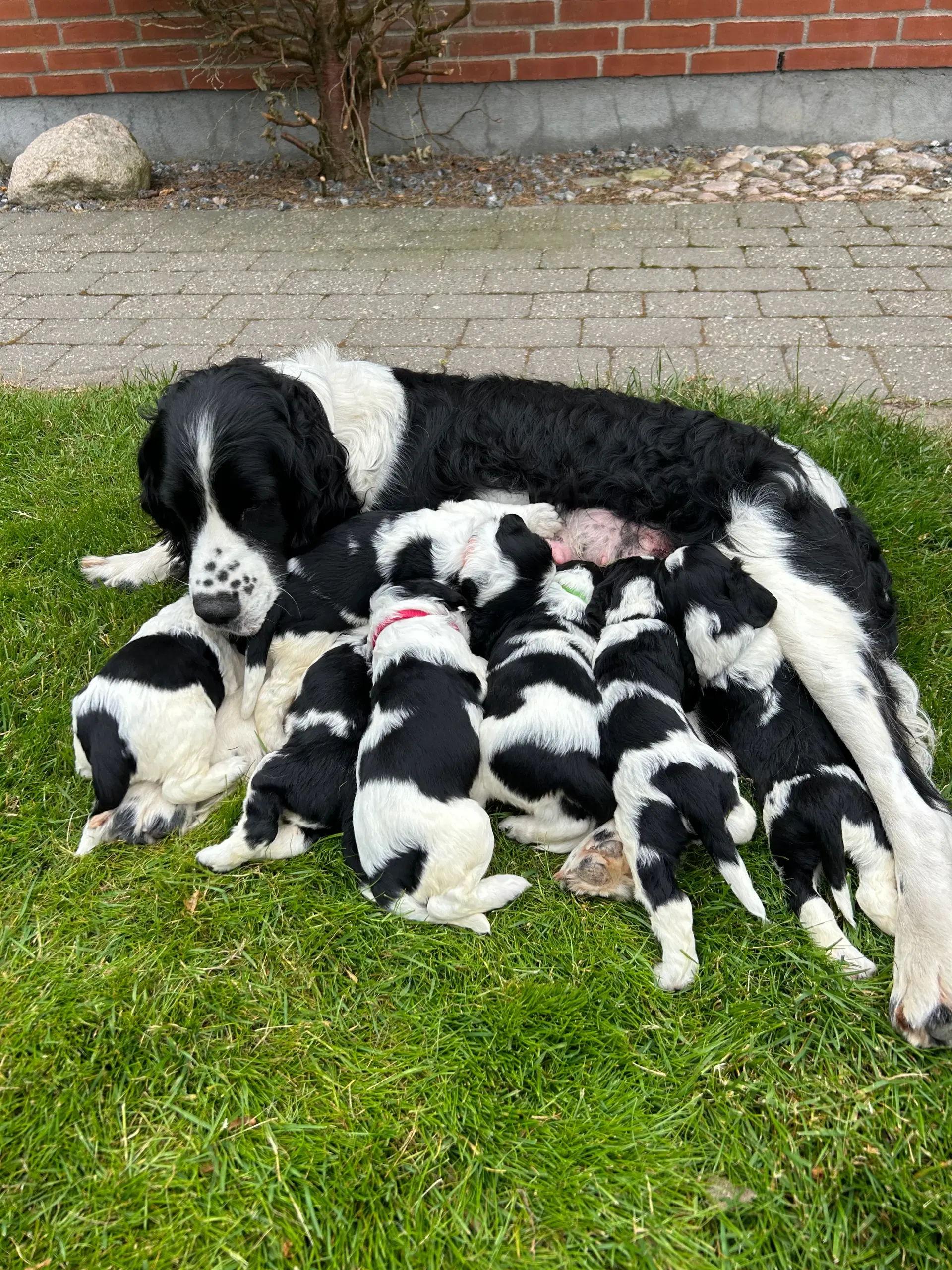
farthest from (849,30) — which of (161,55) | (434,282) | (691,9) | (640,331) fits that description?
(161,55)

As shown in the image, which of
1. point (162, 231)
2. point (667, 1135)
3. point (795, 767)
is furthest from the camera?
point (162, 231)

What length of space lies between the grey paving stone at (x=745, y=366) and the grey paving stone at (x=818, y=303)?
475mm

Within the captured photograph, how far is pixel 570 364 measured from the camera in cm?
488

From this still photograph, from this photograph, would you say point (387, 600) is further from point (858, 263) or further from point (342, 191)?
point (342, 191)

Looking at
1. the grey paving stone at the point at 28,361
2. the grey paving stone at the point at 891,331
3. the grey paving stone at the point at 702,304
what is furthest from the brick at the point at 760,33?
the grey paving stone at the point at 28,361

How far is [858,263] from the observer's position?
5633mm

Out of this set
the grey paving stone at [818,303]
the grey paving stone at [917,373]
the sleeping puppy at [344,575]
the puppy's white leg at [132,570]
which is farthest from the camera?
the grey paving stone at [818,303]

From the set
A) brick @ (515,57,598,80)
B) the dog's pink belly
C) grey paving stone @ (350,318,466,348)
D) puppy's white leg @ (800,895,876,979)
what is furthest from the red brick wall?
puppy's white leg @ (800,895,876,979)

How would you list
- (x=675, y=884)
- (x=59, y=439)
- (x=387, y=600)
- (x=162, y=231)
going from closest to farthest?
1. (x=675, y=884)
2. (x=387, y=600)
3. (x=59, y=439)
4. (x=162, y=231)

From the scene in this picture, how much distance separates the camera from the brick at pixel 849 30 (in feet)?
22.2

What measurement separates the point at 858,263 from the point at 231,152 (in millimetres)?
5313

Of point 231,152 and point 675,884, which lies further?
point 231,152

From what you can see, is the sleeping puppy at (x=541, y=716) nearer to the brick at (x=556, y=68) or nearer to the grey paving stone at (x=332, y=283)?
the grey paving stone at (x=332, y=283)

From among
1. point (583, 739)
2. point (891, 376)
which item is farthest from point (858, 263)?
point (583, 739)
